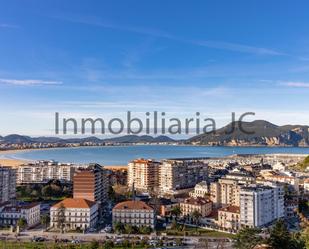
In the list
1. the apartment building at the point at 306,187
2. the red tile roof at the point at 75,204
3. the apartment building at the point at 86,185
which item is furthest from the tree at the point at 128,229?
Result: the apartment building at the point at 306,187

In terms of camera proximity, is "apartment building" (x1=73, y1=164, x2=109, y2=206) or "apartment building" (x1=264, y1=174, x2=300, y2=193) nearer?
"apartment building" (x1=73, y1=164, x2=109, y2=206)

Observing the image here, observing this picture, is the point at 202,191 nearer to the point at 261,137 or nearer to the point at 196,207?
the point at 196,207

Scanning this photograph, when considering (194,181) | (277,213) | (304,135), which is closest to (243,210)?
(277,213)

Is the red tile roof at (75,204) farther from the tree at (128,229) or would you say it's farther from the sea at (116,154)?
the sea at (116,154)

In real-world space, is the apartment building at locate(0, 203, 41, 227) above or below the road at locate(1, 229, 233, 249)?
above

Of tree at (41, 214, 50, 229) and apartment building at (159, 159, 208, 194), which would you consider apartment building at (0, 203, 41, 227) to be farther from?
apartment building at (159, 159, 208, 194)

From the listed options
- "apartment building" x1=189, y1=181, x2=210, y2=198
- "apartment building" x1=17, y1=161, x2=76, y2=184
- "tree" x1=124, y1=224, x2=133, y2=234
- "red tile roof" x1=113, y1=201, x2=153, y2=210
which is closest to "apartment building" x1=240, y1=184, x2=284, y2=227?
"red tile roof" x1=113, y1=201, x2=153, y2=210

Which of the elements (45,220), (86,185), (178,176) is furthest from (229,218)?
(178,176)
